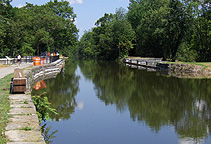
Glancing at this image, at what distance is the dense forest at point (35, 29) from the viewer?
45938mm

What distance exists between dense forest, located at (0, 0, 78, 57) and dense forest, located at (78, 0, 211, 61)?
20018 mm

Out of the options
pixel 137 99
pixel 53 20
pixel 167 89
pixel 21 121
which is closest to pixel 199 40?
pixel 53 20

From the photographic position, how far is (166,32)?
56438 mm

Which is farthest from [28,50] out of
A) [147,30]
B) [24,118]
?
[24,118]

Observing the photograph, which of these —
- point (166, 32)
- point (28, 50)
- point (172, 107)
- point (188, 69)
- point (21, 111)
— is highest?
point (166, 32)

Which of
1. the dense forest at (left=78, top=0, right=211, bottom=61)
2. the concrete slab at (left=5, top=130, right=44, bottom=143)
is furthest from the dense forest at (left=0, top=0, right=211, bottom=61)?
the concrete slab at (left=5, top=130, right=44, bottom=143)

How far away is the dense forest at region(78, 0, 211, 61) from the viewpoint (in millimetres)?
52281

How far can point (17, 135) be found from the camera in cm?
766

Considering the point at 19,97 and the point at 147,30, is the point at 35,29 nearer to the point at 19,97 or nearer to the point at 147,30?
the point at 147,30

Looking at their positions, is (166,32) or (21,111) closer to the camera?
(21,111)

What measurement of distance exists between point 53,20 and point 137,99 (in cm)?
4199

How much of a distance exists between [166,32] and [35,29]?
2717 centimetres

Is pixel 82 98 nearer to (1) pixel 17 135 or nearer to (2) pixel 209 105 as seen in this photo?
(2) pixel 209 105

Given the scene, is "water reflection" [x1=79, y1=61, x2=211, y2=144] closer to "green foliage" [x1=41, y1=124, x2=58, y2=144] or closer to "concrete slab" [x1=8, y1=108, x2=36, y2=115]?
"green foliage" [x1=41, y1=124, x2=58, y2=144]
